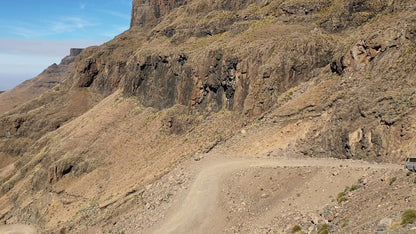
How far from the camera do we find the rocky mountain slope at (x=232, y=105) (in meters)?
30.2

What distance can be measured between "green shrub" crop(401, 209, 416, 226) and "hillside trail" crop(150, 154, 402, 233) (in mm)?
10267

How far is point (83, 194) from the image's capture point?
50.2 meters

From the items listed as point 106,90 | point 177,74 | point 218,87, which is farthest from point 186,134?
point 106,90

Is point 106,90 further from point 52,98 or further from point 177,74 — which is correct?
point 177,74

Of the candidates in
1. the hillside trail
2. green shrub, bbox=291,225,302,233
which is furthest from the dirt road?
green shrub, bbox=291,225,302,233

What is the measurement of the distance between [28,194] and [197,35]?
39512 mm

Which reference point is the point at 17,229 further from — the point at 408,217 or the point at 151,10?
the point at 151,10

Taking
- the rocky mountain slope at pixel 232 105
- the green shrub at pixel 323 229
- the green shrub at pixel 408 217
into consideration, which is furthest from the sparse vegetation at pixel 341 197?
the green shrub at pixel 408 217

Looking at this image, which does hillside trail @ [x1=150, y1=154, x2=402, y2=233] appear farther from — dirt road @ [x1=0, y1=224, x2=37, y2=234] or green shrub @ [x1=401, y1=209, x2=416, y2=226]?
dirt road @ [x1=0, y1=224, x2=37, y2=234]

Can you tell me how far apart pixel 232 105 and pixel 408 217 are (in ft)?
108

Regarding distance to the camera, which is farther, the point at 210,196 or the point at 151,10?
the point at 151,10

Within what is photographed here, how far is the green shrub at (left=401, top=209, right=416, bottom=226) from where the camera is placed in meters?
14.1

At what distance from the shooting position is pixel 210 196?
3066cm

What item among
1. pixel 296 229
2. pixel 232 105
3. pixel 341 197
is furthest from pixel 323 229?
pixel 232 105
